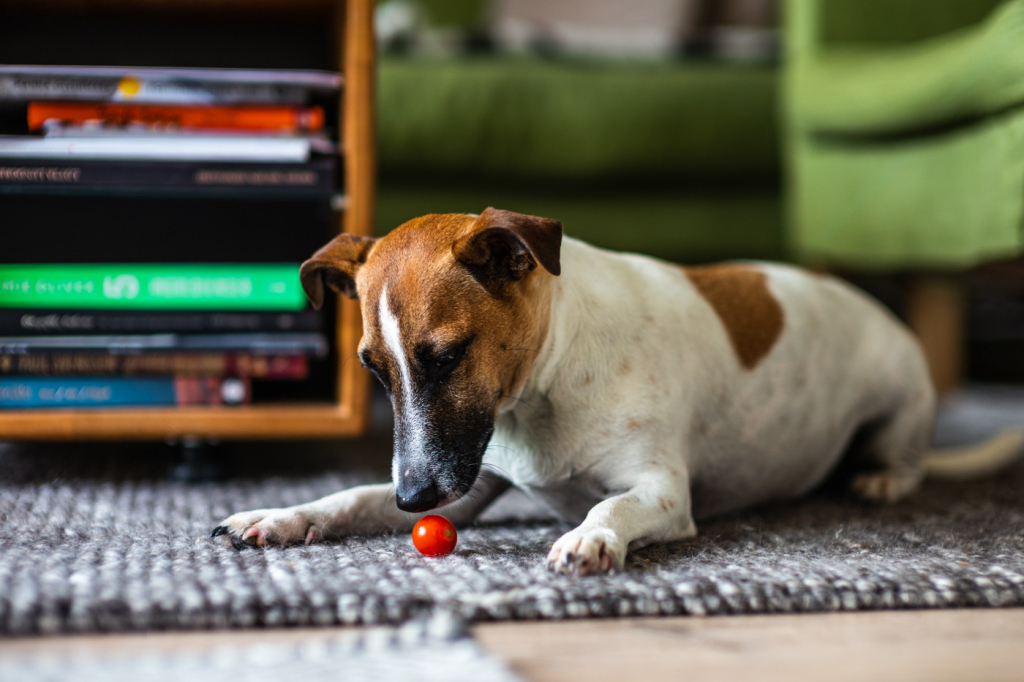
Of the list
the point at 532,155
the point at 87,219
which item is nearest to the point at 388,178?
the point at 532,155

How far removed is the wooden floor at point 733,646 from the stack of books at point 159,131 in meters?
1.04

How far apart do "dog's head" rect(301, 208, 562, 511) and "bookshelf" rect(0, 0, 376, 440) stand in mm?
428

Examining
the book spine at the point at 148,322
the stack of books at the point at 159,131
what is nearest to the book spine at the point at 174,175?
the stack of books at the point at 159,131

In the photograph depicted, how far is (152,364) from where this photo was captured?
1.80 metres

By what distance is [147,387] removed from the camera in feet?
5.90

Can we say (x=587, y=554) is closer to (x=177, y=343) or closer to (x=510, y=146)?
(x=177, y=343)

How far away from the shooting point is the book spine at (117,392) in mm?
1745

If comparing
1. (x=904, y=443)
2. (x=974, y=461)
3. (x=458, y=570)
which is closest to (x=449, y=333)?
(x=458, y=570)

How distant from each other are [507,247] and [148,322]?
0.90 metres

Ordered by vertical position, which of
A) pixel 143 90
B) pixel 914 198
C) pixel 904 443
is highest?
pixel 143 90

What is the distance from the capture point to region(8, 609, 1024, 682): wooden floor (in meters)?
0.92

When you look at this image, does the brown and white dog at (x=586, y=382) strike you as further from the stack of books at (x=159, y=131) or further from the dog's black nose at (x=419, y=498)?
the stack of books at (x=159, y=131)

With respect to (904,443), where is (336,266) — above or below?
above

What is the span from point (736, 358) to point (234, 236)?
1173 millimetres
